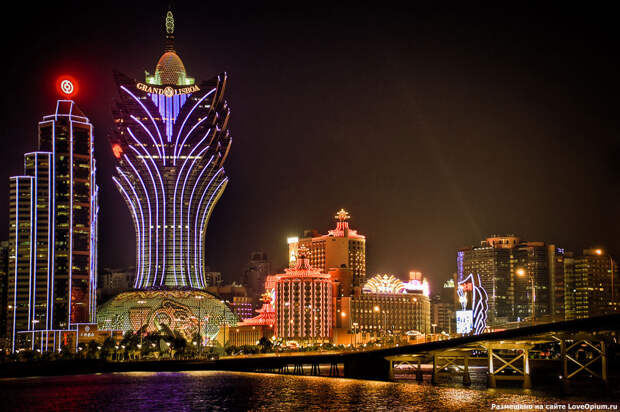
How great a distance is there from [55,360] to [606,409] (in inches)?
3877

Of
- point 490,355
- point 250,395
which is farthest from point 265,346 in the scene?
point 490,355

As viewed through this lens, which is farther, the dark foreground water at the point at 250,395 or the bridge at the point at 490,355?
the bridge at the point at 490,355

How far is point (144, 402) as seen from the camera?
95.2m

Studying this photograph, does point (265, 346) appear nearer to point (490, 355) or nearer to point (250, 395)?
point (250, 395)

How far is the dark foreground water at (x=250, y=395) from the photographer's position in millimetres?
89562

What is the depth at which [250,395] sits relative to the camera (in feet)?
337

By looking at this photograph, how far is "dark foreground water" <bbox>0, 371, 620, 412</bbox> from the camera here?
294ft

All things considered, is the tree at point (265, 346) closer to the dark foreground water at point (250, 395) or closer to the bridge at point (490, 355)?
the bridge at point (490, 355)

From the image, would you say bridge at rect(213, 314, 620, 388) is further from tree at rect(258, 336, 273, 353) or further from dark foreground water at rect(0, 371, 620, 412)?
tree at rect(258, 336, 273, 353)

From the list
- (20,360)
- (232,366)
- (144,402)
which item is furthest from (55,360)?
(144,402)

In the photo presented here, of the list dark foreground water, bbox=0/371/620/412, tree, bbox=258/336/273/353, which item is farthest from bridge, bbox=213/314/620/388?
tree, bbox=258/336/273/353

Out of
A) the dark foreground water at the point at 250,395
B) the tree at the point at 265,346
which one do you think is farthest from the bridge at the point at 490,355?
the tree at the point at 265,346

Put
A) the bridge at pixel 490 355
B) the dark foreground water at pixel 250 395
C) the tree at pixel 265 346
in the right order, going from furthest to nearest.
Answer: the tree at pixel 265 346 < the bridge at pixel 490 355 < the dark foreground water at pixel 250 395

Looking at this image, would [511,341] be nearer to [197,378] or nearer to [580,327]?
[580,327]
